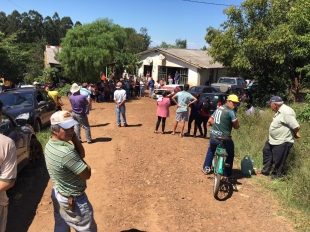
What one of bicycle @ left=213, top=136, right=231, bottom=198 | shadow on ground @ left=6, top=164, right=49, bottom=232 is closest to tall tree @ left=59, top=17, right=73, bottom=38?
shadow on ground @ left=6, top=164, right=49, bottom=232

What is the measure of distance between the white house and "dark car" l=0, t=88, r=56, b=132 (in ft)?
59.3

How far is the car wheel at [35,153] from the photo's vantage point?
645 centimetres

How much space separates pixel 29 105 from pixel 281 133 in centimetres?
735

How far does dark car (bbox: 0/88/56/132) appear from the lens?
8.63 m

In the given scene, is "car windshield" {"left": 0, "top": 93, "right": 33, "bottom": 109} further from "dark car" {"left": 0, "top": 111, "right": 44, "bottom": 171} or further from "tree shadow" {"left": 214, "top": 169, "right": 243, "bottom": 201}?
"tree shadow" {"left": 214, "top": 169, "right": 243, "bottom": 201}

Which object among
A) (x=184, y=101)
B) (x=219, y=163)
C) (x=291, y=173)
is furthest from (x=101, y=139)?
(x=291, y=173)

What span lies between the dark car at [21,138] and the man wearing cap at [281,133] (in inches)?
195

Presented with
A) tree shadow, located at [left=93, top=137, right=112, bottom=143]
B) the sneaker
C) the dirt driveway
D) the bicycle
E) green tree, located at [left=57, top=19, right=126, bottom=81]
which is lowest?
tree shadow, located at [left=93, top=137, right=112, bottom=143]

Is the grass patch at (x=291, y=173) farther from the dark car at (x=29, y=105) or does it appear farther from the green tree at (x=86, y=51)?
the green tree at (x=86, y=51)

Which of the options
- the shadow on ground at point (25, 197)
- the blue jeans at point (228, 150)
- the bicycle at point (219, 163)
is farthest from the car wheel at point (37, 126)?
the bicycle at point (219, 163)

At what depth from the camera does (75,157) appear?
2750 millimetres

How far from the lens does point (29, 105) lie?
915cm

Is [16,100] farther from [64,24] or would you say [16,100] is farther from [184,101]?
[64,24]

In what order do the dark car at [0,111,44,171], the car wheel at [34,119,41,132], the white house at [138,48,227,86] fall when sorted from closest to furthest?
the dark car at [0,111,44,171]
the car wheel at [34,119,41,132]
the white house at [138,48,227,86]
